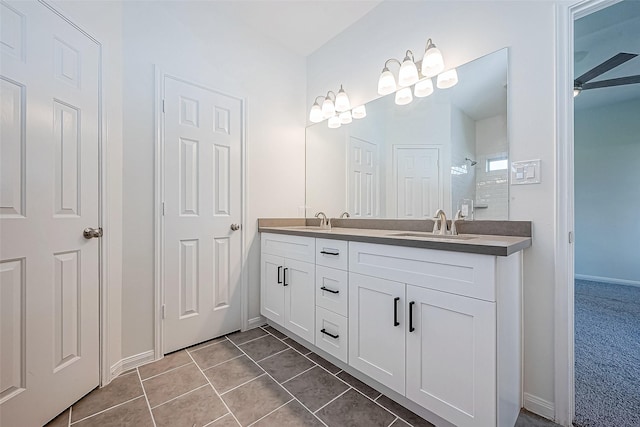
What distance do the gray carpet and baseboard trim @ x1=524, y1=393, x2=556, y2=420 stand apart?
9 cm

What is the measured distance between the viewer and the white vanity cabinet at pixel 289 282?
69.7 inches

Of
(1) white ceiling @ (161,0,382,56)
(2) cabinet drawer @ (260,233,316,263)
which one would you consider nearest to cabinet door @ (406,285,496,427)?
(2) cabinet drawer @ (260,233,316,263)

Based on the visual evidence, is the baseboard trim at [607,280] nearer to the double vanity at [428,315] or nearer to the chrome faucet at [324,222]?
the double vanity at [428,315]

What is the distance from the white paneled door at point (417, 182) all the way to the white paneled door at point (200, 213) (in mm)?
1280

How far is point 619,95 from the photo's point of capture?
3328 mm

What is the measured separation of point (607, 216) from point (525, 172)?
12.7 feet

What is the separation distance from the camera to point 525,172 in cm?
132

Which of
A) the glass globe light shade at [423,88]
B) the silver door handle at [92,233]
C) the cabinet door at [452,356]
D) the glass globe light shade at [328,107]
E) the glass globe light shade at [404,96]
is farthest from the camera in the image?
the glass globe light shade at [328,107]

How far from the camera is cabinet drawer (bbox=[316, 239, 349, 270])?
1.53 meters

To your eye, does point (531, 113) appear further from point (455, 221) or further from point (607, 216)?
point (607, 216)

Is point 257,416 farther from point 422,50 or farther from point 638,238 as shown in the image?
point 638,238

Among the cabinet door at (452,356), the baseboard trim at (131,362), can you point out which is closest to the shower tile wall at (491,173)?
the cabinet door at (452,356)

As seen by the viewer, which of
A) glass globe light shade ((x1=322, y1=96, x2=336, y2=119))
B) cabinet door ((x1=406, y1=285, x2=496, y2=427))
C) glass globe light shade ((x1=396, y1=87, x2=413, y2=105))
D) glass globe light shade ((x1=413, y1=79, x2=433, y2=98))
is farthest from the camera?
glass globe light shade ((x1=322, y1=96, x2=336, y2=119))

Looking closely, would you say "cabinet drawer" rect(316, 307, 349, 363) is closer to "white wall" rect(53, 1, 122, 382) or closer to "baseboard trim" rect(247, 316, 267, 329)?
"baseboard trim" rect(247, 316, 267, 329)
